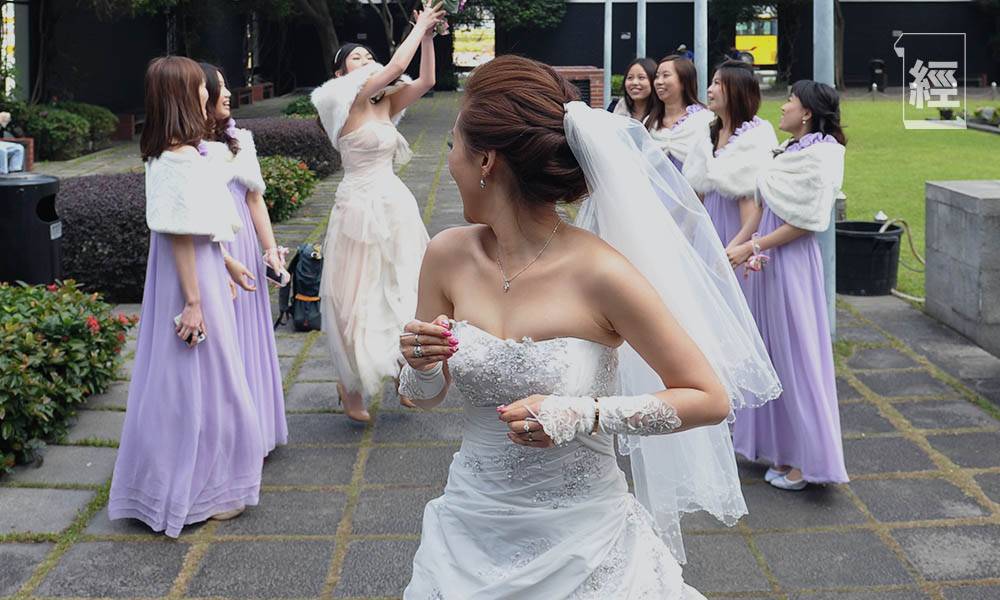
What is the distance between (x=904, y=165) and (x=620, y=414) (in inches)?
654

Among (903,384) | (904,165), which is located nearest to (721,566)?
Result: (903,384)

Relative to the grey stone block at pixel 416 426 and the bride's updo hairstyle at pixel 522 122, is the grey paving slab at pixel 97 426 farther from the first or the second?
the bride's updo hairstyle at pixel 522 122

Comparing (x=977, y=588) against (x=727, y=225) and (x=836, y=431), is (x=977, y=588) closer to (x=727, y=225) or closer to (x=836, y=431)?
(x=836, y=431)

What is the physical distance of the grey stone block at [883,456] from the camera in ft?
17.5

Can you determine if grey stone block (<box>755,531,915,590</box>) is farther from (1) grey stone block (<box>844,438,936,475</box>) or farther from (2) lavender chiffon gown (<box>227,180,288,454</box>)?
(2) lavender chiffon gown (<box>227,180,288,454</box>)

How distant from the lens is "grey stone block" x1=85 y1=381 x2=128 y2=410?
6.20m

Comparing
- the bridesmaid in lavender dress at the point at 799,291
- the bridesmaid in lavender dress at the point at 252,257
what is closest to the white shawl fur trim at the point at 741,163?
the bridesmaid in lavender dress at the point at 799,291

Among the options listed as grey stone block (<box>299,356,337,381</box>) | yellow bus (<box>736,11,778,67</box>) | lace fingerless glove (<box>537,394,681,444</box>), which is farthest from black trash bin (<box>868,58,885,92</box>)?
lace fingerless glove (<box>537,394,681,444</box>)

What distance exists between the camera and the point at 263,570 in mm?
4246

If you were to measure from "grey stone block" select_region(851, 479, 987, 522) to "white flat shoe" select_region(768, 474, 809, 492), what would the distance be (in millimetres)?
227

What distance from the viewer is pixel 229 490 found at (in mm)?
4750

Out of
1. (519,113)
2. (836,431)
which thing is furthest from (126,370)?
(519,113)

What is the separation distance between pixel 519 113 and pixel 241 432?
2685mm

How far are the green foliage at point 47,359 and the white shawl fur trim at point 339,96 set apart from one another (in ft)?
5.36
